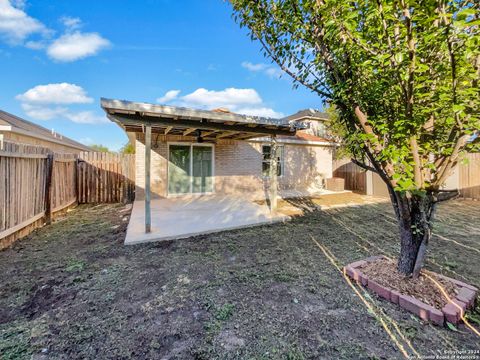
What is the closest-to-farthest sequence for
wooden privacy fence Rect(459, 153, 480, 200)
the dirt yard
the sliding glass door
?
1. the dirt yard
2. the sliding glass door
3. wooden privacy fence Rect(459, 153, 480, 200)

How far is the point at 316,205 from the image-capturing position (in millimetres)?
8391

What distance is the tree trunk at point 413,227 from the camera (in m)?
2.49

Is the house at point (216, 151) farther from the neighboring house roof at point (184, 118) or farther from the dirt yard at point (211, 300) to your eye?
the dirt yard at point (211, 300)

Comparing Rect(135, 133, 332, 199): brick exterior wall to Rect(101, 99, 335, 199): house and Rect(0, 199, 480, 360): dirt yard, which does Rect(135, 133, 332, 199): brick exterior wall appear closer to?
Rect(101, 99, 335, 199): house

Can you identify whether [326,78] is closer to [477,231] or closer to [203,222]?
[203,222]

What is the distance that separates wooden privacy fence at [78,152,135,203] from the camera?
8656 mm

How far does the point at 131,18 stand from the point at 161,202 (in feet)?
25.3

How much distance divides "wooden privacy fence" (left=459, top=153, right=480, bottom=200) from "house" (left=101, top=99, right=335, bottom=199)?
5.77 meters

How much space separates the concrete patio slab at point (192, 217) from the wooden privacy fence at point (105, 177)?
1.23 m

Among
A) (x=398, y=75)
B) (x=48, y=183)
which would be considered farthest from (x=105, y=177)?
(x=398, y=75)

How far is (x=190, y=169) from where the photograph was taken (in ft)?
30.0

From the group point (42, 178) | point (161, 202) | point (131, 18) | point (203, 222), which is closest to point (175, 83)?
point (131, 18)

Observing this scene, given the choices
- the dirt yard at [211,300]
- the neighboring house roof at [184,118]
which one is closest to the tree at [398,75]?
the dirt yard at [211,300]

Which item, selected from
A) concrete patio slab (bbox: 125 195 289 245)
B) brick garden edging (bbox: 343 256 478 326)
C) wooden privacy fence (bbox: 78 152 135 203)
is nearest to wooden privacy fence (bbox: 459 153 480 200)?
concrete patio slab (bbox: 125 195 289 245)
